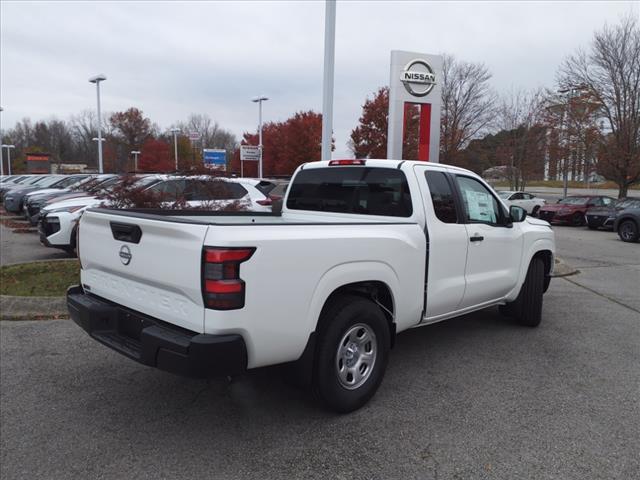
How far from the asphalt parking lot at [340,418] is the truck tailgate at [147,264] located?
88 centimetres

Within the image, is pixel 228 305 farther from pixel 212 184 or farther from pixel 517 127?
pixel 517 127

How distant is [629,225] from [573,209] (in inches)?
281

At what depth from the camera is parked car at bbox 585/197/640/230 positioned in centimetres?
2038

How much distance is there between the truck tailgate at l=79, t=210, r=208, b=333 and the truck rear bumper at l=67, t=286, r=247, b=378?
0.07 meters

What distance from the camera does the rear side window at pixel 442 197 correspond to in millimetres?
4430

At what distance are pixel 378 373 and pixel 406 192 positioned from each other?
1530mm

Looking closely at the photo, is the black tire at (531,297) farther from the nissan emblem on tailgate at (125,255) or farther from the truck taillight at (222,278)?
the nissan emblem on tailgate at (125,255)

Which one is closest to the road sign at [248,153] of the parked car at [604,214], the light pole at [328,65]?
the parked car at [604,214]

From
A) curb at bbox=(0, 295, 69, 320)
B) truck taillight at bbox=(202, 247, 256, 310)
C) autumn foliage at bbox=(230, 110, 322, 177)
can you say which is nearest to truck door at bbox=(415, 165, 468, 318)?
truck taillight at bbox=(202, 247, 256, 310)

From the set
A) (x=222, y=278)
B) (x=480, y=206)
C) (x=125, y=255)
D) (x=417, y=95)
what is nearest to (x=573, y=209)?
(x=417, y=95)

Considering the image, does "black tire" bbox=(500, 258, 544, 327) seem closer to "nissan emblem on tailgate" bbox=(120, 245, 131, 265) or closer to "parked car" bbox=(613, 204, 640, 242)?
"nissan emblem on tailgate" bbox=(120, 245, 131, 265)

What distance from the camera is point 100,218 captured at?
3732mm

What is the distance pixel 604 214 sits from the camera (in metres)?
20.9

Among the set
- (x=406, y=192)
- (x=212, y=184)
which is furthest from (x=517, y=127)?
(x=406, y=192)
